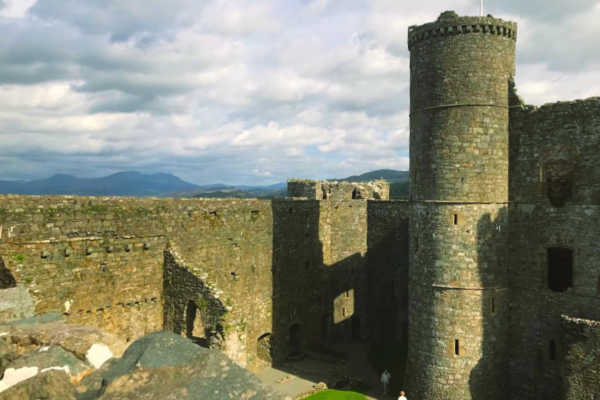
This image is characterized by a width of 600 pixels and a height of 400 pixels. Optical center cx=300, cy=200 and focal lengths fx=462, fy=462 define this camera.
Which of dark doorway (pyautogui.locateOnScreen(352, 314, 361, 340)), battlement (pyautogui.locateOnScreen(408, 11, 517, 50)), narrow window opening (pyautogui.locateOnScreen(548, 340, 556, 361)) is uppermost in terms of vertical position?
battlement (pyautogui.locateOnScreen(408, 11, 517, 50))

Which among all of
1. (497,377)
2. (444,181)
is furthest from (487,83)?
(497,377)

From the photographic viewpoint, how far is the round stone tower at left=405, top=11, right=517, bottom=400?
52.2 ft

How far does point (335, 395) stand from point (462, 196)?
30.7ft

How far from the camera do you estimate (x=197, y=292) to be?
609 inches

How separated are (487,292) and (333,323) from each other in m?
10.4

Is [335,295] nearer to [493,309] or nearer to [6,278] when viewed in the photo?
[493,309]

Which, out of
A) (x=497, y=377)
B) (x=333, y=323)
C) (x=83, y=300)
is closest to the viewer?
(x=83, y=300)

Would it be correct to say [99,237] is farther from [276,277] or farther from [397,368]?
[397,368]

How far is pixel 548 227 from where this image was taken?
1633 cm

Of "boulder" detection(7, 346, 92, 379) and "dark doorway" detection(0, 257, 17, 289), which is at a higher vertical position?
"boulder" detection(7, 346, 92, 379)

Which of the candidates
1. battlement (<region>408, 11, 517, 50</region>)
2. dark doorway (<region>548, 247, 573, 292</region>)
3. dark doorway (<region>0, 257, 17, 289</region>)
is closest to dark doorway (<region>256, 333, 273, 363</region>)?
dark doorway (<region>0, 257, 17, 289</region>)

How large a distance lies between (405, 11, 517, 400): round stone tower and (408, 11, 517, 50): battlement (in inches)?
1.3

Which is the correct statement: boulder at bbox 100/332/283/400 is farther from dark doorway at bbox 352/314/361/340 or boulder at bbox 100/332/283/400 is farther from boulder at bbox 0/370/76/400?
dark doorway at bbox 352/314/361/340

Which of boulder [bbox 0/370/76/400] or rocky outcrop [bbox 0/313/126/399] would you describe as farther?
rocky outcrop [bbox 0/313/126/399]
